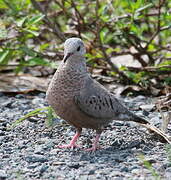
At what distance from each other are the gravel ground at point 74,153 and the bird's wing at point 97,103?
12.3 inches

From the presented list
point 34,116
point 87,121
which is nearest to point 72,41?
point 87,121

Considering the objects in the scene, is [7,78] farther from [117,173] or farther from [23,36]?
[117,173]

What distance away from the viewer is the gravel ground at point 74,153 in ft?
13.9

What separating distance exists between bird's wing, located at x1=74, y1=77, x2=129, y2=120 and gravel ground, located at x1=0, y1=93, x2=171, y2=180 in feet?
1.02

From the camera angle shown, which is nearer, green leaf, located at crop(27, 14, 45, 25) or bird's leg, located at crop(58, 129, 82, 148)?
bird's leg, located at crop(58, 129, 82, 148)

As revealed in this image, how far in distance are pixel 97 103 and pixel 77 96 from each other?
0.26 metres

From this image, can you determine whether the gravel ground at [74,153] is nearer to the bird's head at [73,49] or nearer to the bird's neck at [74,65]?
the bird's neck at [74,65]

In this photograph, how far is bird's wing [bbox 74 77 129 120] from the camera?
4.86 m

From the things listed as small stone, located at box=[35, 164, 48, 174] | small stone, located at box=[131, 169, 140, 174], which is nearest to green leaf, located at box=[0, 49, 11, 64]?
small stone, located at box=[35, 164, 48, 174]

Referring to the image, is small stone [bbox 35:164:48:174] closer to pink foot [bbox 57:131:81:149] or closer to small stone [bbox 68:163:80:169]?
small stone [bbox 68:163:80:169]

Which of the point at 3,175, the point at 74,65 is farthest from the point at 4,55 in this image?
the point at 3,175

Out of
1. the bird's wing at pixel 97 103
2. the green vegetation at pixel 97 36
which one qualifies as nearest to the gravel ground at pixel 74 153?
the bird's wing at pixel 97 103

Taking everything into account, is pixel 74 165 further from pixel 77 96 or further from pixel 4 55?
pixel 4 55

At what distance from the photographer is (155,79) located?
7855 millimetres
